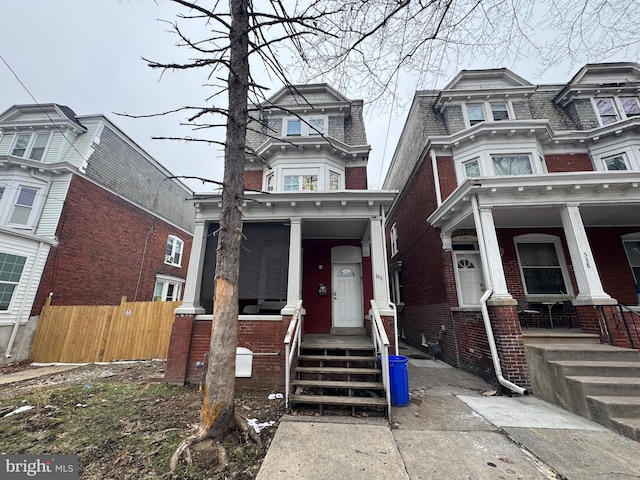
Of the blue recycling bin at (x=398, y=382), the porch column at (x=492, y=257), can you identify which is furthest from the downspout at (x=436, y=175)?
the blue recycling bin at (x=398, y=382)

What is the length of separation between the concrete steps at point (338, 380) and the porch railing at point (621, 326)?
16.2 ft

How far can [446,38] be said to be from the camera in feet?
10.6

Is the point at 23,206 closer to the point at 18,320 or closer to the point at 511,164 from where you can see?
the point at 18,320

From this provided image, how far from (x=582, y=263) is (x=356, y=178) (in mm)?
6511

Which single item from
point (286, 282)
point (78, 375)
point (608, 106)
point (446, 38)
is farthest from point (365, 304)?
point (608, 106)

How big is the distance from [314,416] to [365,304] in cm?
428

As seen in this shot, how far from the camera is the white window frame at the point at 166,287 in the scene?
48.6ft

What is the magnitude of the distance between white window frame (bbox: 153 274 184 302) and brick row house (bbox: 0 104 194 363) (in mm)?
95

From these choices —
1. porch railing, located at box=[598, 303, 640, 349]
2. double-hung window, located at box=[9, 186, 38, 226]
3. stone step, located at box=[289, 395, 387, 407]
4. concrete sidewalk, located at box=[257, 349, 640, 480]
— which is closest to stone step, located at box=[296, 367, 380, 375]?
stone step, located at box=[289, 395, 387, 407]

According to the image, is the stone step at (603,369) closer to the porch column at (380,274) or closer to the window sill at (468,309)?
the window sill at (468,309)

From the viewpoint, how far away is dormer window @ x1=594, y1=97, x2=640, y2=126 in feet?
31.4

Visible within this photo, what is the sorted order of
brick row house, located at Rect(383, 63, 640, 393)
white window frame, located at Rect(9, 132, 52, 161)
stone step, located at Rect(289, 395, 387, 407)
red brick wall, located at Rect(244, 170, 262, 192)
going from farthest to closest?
white window frame, located at Rect(9, 132, 52, 161) < red brick wall, located at Rect(244, 170, 262, 192) < brick row house, located at Rect(383, 63, 640, 393) < stone step, located at Rect(289, 395, 387, 407)

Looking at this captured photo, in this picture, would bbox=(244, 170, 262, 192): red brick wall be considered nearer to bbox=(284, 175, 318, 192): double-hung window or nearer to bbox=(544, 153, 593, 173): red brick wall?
bbox=(284, 175, 318, 192): double-hung window

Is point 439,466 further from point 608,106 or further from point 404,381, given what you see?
point 608,106
